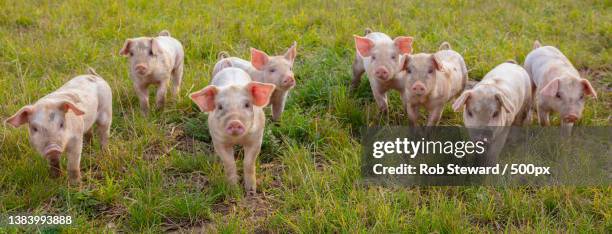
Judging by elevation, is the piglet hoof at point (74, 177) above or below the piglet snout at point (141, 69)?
below

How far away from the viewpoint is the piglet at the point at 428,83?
550 cm

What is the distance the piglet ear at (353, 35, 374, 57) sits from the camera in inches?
241

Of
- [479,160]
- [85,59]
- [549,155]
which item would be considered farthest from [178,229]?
[85,59]

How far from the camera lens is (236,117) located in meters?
4.39

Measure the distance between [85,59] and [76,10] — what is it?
2.31 meters

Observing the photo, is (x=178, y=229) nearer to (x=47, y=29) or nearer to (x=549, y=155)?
(x=549, y=155)

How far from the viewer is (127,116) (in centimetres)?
608

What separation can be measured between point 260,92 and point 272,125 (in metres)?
1.30

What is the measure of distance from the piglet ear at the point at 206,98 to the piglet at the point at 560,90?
10.1ft

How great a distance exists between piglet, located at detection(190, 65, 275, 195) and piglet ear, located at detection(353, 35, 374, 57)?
166 centimetres

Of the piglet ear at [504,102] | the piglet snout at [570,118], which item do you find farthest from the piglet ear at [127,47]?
the piglet snout at [570,118]

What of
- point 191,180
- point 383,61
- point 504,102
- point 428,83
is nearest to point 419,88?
point 428,83

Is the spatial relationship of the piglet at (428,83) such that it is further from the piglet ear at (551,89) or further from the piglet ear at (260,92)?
the piglet ear at (260,92)

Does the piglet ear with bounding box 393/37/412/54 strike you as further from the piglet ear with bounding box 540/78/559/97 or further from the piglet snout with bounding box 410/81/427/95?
the piglet ear with bounding box 540/78/559/97
